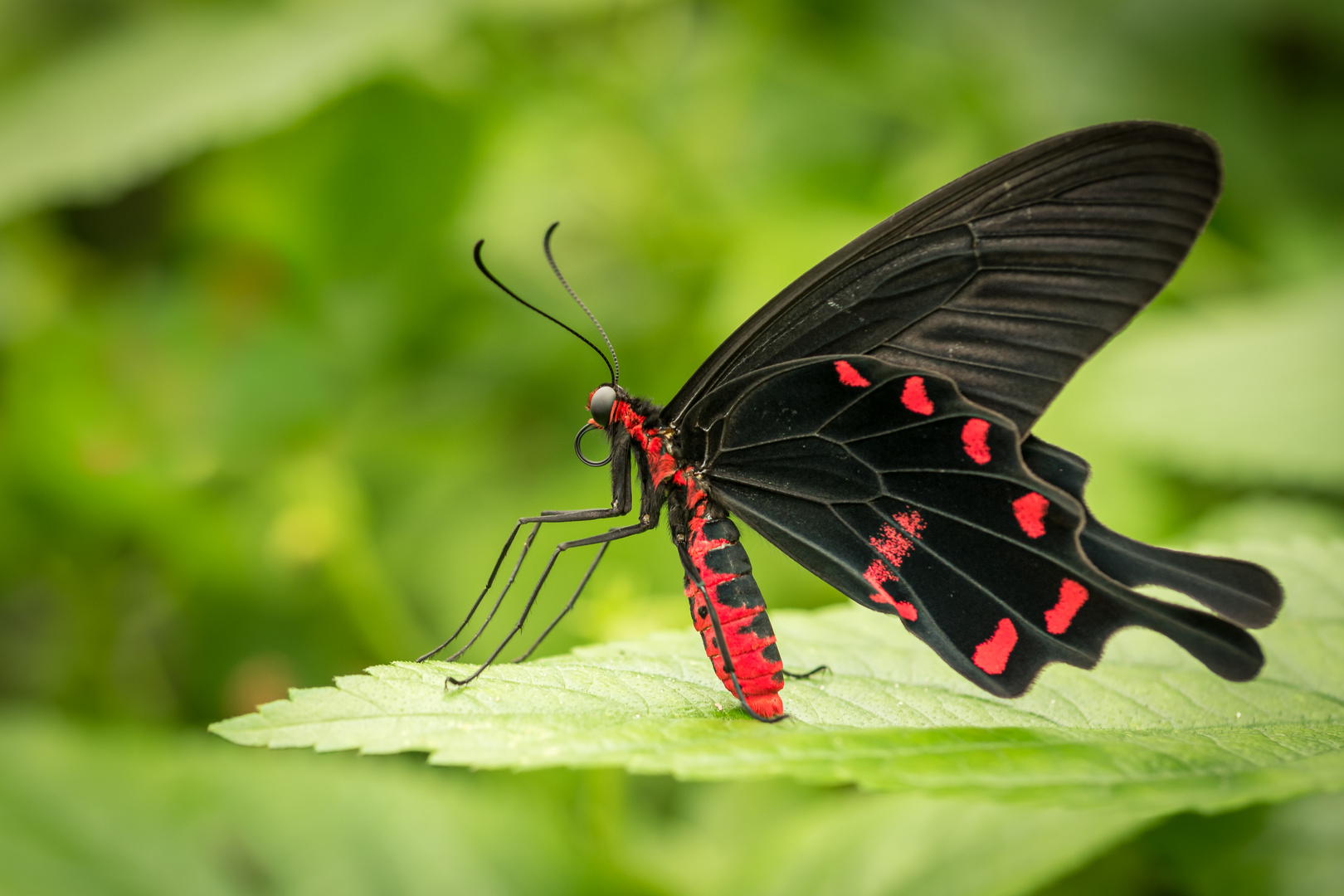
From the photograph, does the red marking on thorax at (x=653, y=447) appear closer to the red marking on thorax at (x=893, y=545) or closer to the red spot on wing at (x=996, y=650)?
the red marking on thorax at (x=893, y=545)

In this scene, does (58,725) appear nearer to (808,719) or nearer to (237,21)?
(808,719)

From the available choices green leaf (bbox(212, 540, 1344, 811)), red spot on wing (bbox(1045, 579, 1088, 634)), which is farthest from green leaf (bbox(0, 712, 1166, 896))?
red spot on wing (bbox(1045, 579, 1088, 634))

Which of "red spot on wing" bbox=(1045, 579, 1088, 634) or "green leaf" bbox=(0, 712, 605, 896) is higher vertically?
"green leaf" bbox=(0, 712, 605, 896)

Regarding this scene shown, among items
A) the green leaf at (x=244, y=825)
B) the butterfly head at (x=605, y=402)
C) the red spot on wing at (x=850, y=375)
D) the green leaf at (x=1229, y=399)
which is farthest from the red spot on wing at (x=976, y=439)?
the green leaf at (x=1229, y=399)

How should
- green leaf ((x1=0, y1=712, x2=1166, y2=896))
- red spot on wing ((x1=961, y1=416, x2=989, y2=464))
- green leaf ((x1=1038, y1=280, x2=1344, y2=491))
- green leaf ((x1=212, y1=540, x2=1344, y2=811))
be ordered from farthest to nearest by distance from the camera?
green leaf ((x1=1038, y1=280, x2=1344, y2=491))
green leaf ((x1=0, y1=712, x2=1166, y2=896))
red spot on wing ((x1=961, y1=416, x2=989, y2=464))
green leaf ((x1=212, y1=540, x2=1344, y2=811))

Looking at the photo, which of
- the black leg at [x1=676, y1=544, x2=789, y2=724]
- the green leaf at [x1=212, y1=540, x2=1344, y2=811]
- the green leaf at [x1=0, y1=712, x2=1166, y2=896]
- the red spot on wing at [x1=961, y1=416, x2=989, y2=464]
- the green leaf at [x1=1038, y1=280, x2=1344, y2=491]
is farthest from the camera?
the green leaf at [x1=1038, y1=280, x2=1344, y2=491]

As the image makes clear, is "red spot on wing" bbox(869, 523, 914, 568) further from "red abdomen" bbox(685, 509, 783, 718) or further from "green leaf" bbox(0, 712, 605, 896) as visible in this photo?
"green leaf" bbox(0, 712, 605, 896)
